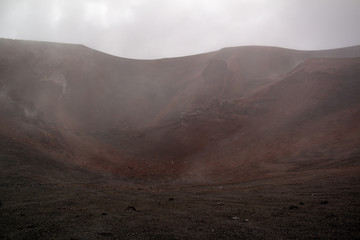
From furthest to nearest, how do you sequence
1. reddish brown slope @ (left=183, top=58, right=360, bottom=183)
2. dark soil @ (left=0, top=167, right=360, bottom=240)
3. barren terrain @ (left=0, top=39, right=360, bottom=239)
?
reddish brown slope @ (left=183, top=58, right=360, bottom=183) → barren terrain @ (left=0, top=39, right=360, bottom=239) → dark soil @ (left=0, top=167, right=360, bottom=240)

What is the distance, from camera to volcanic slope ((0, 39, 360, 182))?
22.2 metres

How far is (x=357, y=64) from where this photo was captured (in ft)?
117

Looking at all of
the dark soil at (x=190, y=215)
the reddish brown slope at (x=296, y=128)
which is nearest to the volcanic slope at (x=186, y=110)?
the reddish brown slope at (x=296, y=128)

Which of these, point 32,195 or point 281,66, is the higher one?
point 281,66

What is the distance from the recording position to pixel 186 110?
42.2 m

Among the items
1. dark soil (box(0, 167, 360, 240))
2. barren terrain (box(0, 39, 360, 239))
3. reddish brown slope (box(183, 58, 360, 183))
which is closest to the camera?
dark soil (box(0, 167, 360, 240))

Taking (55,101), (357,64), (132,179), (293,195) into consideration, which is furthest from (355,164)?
(55,101)

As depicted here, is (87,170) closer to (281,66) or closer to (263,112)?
(263,112)

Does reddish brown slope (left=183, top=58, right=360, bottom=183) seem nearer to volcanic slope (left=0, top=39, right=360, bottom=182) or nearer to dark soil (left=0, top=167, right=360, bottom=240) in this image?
volcanic slope (left=0, top=39, right=360, bottom=182)

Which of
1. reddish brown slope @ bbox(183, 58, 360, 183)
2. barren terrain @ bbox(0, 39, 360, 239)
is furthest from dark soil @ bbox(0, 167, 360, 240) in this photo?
reddish brown slope @ bbox(183, 58, 360, 183)

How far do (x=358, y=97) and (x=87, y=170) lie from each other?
28.2 meters

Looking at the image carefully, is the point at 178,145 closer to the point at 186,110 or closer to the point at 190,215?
the point at 186,110

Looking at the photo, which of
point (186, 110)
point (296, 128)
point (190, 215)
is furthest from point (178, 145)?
point (190, 215)

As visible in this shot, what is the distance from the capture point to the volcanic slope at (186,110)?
22219 mm
